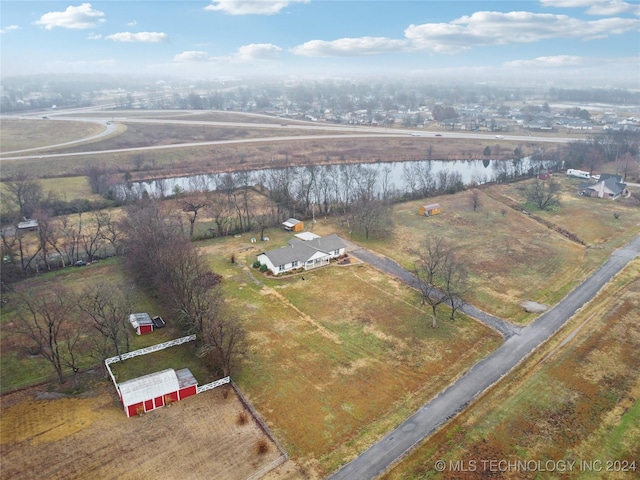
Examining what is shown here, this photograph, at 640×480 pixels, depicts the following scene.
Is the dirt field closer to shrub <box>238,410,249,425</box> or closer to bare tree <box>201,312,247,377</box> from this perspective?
shrub <box>238,410,249,425</box>

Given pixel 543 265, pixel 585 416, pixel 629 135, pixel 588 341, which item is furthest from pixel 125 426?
pixel 629 135

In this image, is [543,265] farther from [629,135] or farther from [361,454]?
[629,135]

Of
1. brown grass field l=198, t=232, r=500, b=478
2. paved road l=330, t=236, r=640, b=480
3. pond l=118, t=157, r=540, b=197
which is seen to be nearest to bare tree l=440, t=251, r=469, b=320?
brown grass field l=198, t=232, r=500, b=478

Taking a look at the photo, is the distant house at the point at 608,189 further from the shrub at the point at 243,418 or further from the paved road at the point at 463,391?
the shrub at the point at 243,418

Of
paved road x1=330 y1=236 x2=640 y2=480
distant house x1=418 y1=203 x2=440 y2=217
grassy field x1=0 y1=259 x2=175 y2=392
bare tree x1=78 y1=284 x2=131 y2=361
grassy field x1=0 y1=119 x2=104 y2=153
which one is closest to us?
paved road x1=330 y1=236 x2=640 y2=480

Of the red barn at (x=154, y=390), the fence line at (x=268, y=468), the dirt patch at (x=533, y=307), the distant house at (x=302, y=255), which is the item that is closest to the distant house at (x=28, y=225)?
the distant house at (x=302, y=255)
